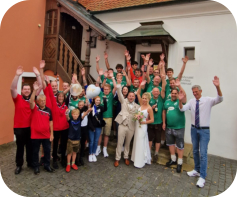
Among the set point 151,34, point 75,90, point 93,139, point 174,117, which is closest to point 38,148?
point 93,139

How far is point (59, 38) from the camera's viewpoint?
7363 millimetres

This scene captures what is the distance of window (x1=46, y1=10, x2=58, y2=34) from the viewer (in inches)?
297

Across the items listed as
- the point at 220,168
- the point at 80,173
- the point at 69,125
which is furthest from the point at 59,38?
the point at 220,168

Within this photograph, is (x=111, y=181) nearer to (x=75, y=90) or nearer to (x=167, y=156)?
(x=167, y=156)

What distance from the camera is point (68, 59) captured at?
25.1ft

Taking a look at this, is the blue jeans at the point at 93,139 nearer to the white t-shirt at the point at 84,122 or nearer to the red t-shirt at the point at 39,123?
the white t-shirt at the point at 84,122

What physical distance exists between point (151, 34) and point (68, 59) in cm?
378

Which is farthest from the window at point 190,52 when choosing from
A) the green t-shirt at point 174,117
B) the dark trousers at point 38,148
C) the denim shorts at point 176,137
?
the dark trousers at point 38,148

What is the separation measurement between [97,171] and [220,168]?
3445 millimetres

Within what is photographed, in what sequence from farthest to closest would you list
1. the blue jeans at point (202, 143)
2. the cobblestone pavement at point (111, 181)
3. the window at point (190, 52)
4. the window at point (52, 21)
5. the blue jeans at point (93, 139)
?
1. the window at point (52, 21)
2. the window at point (190, 52)
3. the blue jeans at point (93, 139)
4. the blue jeans at point (202, 143)
5. the cobblestone pavement at point (111, 181)

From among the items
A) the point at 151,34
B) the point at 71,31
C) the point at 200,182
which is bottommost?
the point at 200,182

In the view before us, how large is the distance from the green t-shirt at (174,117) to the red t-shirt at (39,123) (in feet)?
9.46

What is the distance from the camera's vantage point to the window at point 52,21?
7.55 meters

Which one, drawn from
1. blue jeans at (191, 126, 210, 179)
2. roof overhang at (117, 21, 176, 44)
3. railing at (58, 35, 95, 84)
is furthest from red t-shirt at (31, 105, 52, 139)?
roof overhang at (117, 21, 176, 44)
